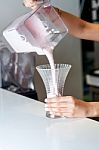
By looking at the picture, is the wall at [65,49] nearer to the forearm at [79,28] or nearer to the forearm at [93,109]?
the forearm at [79,28]

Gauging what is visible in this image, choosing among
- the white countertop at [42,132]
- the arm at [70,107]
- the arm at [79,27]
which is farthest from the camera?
the arm at [79,27]

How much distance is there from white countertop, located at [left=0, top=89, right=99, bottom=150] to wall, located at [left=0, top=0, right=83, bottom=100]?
2.46ft

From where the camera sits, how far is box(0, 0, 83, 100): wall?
1.71 m

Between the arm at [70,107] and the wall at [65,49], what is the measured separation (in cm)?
89

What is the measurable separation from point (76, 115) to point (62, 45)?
1077 millimetres

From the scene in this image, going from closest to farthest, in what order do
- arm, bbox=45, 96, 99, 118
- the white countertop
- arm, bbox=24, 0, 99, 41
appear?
the white countertop, arm, bbox=45, 96, 99, 118, arm, bbox=24, 0, 99, 41

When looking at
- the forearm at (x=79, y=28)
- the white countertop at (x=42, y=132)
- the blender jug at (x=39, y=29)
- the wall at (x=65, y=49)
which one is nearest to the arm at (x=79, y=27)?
the forearm at (x=79, y=28)

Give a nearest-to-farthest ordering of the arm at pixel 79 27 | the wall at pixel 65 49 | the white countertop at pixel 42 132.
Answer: the white countertop at pixel 42 132 < the arm at pixel 79 27 < the wall at pixel 65 49

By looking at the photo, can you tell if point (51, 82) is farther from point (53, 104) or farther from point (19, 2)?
point (19, 2)

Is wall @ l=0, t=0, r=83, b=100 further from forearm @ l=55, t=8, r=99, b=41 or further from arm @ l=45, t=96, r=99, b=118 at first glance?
arm @ l=45, t=96, r=99, b=118

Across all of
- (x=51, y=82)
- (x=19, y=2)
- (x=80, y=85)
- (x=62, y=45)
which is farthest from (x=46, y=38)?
(x=80, y=85)

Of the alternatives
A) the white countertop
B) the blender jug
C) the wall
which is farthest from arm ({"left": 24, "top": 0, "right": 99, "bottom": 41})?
the wall

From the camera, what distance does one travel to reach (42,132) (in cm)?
83

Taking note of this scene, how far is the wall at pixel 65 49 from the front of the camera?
5.60 ft
